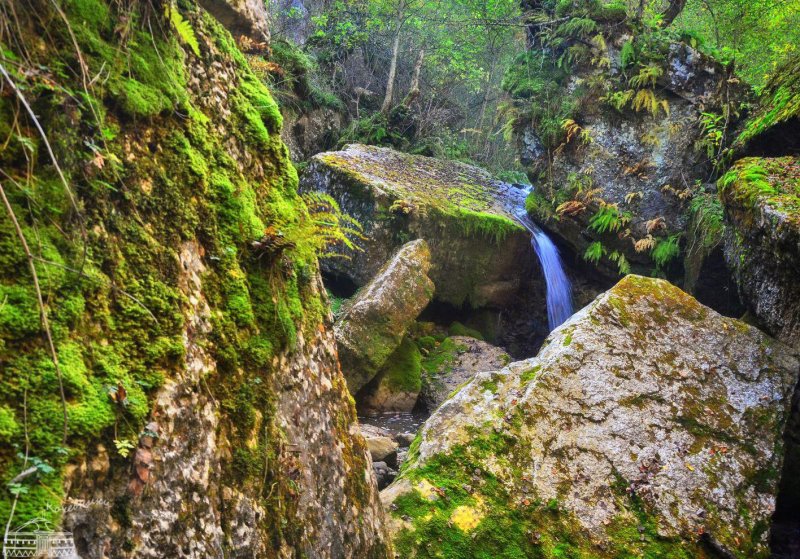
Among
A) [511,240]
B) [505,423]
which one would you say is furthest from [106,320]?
[511,240]

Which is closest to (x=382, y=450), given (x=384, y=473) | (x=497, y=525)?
(x=384, y=473)

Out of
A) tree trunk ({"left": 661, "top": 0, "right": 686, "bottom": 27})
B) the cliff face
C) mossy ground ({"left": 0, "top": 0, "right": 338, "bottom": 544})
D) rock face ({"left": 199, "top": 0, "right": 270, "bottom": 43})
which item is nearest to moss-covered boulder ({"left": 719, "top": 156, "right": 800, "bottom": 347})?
the cliff face

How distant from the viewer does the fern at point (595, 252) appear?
9.93 metres

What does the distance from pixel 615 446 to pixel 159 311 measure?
4.29 m

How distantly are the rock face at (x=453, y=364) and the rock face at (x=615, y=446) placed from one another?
3.39 meters

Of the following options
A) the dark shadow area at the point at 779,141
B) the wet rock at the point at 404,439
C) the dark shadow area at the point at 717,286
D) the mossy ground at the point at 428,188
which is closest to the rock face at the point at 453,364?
the wet rock at the point at 404,439

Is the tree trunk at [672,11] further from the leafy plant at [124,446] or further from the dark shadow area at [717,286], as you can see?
the leafy plant at [124,446]

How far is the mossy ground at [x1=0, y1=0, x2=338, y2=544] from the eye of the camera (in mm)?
1449

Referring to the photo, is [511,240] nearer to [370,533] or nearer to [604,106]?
[604,106]

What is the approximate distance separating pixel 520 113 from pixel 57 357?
37.3ft

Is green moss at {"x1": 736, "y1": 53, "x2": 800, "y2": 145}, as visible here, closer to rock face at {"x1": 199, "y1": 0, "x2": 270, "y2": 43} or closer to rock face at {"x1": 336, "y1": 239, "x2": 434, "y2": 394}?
rock face at {"x1": 336, "y1": 239, "x2": 434, "y2": 394}

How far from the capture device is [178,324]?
203 centimetres

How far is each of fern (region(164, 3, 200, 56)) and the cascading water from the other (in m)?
9.20

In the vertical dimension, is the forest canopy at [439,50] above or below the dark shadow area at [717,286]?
above
